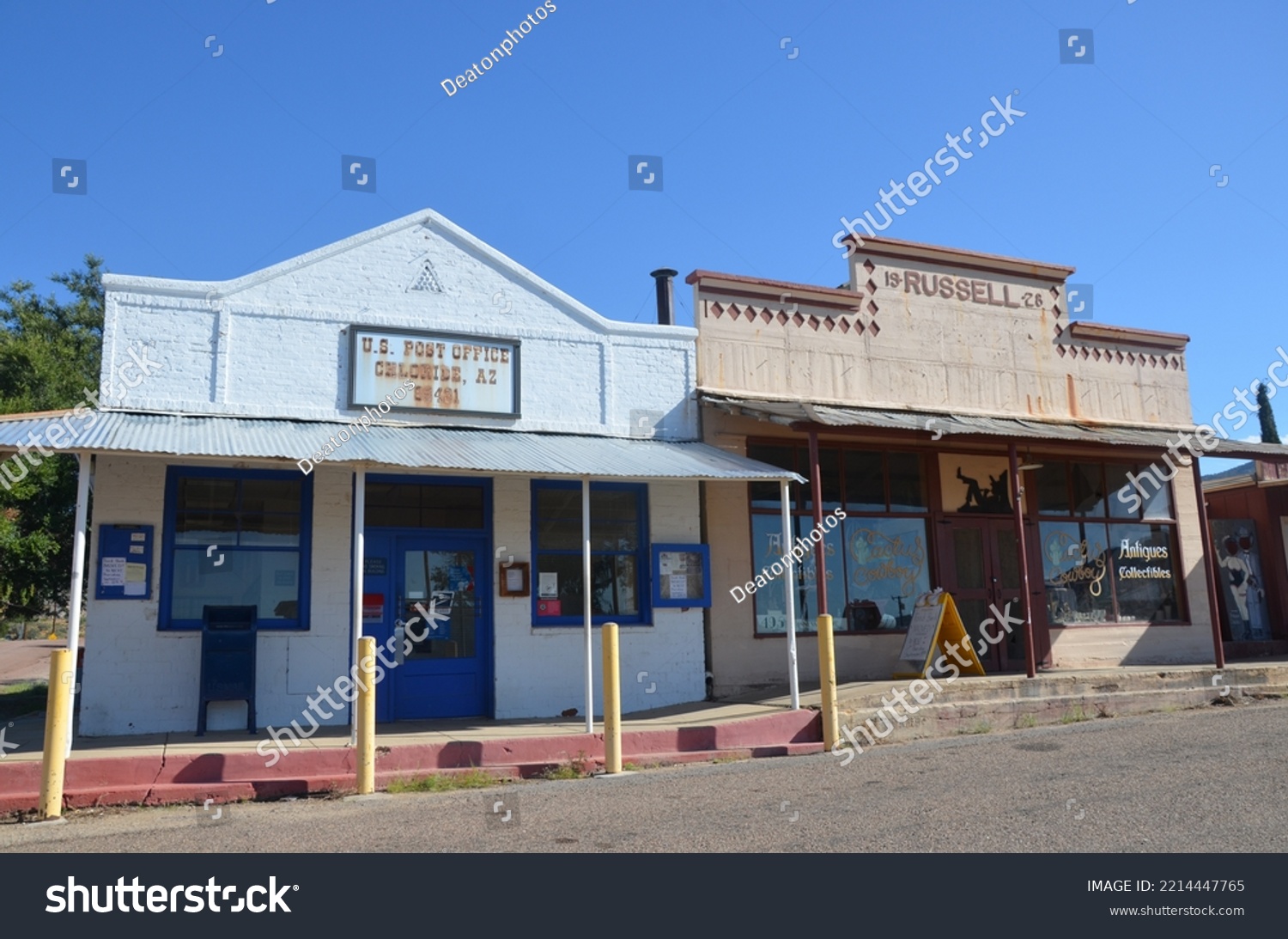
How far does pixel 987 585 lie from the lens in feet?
46.9

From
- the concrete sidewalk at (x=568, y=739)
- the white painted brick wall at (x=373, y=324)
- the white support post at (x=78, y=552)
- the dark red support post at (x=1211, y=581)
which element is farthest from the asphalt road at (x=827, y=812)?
the dark red support post at (x=1211, y=581)

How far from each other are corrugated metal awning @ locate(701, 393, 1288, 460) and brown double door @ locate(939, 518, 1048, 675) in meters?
1.49

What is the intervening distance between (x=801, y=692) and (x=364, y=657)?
5.61m

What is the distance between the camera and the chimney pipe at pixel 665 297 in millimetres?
13203

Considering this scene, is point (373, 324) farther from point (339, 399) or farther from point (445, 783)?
point (445, 783)

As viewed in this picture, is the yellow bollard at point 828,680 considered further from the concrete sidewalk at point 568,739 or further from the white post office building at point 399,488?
the white post office building at point 399,488

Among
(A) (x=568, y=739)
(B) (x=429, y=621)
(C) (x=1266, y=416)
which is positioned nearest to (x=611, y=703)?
(A) (x=568, y=739)

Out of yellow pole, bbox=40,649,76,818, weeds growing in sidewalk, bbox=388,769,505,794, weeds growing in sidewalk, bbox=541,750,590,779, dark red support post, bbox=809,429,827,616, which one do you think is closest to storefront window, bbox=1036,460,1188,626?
dark red support post, bbox=809,429,827,616

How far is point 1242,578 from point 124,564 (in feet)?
→ 54.1

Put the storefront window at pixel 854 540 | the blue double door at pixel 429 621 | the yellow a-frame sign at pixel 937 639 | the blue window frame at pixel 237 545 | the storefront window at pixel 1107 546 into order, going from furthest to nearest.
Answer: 1. the storefront window at pixel 1107 546
2. the storefront window at pixel 854 540
3. the yellow a-frame sign at pixel 937 639
4. the blue double door at pixel 429 621
5. the blue window frame at pixel 237 545

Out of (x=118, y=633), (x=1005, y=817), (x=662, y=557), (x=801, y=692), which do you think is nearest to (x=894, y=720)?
(x=801, y=692)

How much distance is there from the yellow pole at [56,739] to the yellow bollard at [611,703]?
408 centimetres

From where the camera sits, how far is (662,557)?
1217 cm

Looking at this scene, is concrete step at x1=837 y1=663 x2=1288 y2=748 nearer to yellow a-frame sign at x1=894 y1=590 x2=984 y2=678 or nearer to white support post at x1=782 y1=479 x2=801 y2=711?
yellow a-frame sign at x1=894 y1=590 x2=984 y2=678
